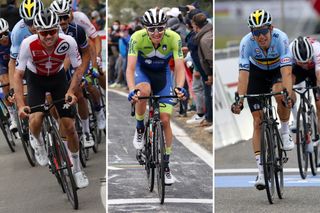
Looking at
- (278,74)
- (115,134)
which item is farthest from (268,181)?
(115,134)

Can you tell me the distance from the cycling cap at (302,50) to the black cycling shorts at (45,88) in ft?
11.4

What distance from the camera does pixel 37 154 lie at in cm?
1173

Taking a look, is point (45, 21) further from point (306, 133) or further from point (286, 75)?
point (306, 133)

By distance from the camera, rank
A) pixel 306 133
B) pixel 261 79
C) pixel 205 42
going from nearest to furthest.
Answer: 1. pixel 205 42
2. pixel 261 79
3. pixel 306 133

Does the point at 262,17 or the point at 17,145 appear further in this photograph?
the point at 17,145

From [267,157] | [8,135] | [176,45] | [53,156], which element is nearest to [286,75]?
[267,157]

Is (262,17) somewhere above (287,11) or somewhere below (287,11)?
above

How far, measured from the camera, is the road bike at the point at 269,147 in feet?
36.2

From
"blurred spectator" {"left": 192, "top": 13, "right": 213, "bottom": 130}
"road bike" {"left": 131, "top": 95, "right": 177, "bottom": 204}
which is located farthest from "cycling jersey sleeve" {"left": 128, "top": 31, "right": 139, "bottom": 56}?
"blurred spectator" {"left": 192, "top": 13, "right": 213, "bottom": 130}

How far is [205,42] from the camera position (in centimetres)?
969

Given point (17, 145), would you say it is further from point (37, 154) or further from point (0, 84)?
point (37, 154)

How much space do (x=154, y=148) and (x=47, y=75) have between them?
154 cm

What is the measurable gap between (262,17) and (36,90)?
2.57m

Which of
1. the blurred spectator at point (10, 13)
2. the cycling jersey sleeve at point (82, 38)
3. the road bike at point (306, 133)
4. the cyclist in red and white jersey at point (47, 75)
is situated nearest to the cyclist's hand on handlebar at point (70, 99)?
the cyclist in red and white jersey at point (47, 75)
